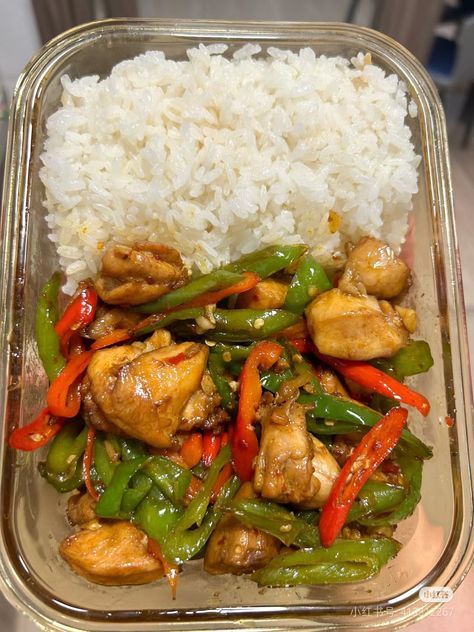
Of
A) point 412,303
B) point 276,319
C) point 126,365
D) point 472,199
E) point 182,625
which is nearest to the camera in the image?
point 182,625

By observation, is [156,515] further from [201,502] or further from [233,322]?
[233,322]

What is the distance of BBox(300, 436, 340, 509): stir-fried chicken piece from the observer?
180 centimetres

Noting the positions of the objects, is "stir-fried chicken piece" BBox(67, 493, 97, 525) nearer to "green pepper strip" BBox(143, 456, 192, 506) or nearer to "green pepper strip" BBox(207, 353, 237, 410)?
"green pepper strip" BBox(143, 456, 192, 506)

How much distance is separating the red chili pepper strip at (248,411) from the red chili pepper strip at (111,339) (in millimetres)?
464

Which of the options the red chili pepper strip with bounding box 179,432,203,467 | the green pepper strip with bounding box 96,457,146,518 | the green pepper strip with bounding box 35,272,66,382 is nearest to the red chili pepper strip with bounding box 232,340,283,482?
the red chili pepper strip with bounding box 179,432,203,467

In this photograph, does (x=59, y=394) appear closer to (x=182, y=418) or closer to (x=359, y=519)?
(x=182, y=418)

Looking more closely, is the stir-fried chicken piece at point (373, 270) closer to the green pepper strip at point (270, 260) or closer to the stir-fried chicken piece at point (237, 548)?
the green pepper strip at point (270, 260)

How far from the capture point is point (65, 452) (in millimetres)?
1903

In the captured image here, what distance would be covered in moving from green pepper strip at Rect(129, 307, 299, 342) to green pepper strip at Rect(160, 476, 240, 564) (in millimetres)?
584

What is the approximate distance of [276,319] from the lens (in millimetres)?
2045

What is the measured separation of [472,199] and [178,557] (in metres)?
3.43

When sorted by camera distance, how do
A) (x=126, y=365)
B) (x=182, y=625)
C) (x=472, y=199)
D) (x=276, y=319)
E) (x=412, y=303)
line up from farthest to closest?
1. (x=472, y=199)
2. (x=412, y=303)
3. (x=276, y=319)
4. (x=126, y=365)
5. (x=182, y=625)

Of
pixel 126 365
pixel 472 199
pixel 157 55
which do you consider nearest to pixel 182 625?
pixel 126 365

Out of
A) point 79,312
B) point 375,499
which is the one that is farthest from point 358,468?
point 79,312
